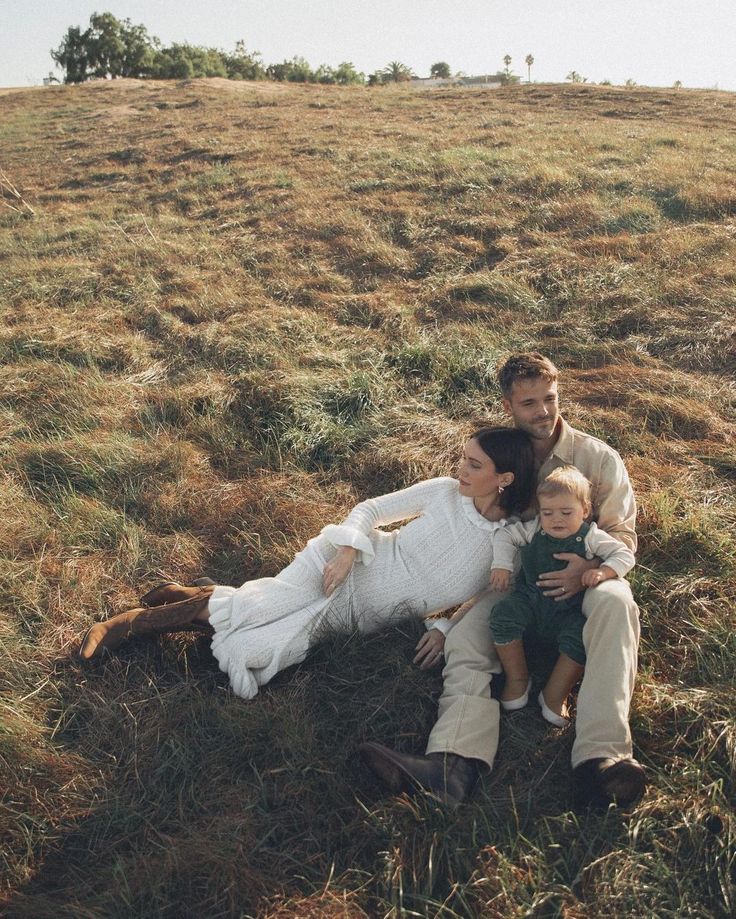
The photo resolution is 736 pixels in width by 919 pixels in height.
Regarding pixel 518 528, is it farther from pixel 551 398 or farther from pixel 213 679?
pixel 213 679

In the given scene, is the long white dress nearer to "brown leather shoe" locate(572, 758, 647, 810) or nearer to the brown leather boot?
the brown leather boot

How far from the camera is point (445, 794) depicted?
2514 mm

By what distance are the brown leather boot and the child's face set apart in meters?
1.60

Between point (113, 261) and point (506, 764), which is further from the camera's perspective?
point (113, 261)

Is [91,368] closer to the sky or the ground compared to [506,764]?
closer to the sky

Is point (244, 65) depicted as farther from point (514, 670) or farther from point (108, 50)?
point (514, 670)

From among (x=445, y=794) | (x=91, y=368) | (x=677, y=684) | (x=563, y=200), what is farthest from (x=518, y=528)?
(x=563, y=200)

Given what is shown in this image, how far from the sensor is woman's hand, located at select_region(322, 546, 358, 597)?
320cm

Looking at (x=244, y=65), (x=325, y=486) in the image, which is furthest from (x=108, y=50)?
(x=325, y=486)

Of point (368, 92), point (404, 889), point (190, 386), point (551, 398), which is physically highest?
point (368, 92)

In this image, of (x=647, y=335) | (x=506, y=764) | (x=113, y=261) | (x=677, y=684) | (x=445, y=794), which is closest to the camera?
(x=445, y=794)

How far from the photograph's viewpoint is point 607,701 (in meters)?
2.55

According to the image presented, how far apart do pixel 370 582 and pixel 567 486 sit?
1.04 m

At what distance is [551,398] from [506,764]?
159cm
